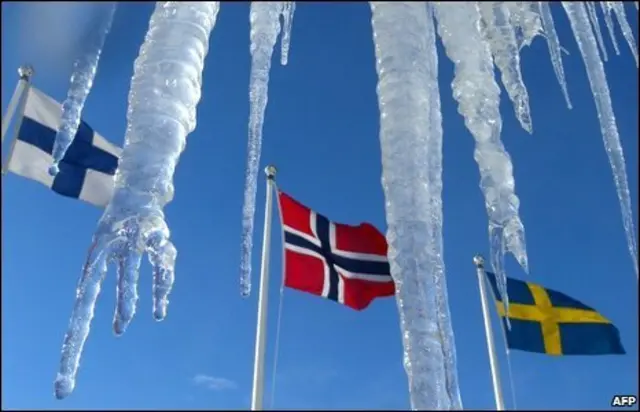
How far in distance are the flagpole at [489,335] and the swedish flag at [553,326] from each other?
0.25m

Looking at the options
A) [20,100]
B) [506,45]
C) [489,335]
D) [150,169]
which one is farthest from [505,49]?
[20,100]

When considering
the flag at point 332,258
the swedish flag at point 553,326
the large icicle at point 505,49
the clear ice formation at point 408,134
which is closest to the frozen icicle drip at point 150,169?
the clear ice formation at point 408,134

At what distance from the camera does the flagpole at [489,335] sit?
9180 mm

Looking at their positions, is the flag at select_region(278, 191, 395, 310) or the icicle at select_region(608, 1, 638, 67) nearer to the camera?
the icicle at select_region(608, 1, 638, 67)

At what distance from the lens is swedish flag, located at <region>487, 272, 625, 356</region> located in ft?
33.4

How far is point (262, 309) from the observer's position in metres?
8.05

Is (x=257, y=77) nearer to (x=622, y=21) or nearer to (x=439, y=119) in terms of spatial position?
(x=439, y=119)

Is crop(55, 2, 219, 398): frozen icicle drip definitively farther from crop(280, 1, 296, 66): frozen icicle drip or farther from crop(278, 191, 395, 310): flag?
crop(278, 191, 395, 310): flag

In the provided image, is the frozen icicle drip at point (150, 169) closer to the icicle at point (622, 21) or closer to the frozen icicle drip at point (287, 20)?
the frozen icicle drip at point (287, 20)

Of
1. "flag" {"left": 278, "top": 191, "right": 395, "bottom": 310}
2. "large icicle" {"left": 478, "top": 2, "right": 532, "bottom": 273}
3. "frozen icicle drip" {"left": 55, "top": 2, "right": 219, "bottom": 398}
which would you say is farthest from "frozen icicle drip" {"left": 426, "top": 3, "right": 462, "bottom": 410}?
"flag" {"left": 278, "top": 191, "right": 395, "bottom": 310}

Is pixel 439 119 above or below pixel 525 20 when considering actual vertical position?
below

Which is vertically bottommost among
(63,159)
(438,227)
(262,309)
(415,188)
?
(438,227)

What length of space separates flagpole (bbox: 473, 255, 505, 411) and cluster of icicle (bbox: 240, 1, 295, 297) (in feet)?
15.6

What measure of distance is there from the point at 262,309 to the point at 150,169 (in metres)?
4.21
